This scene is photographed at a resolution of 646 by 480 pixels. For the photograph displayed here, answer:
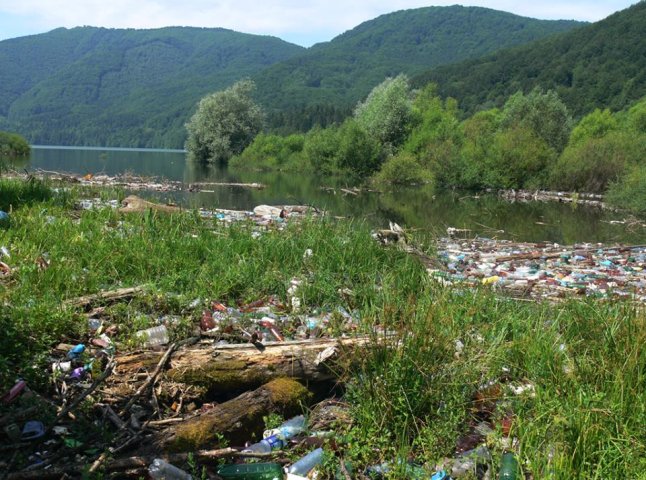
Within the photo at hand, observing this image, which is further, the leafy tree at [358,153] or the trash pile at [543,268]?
the leafy tree at [358,153]

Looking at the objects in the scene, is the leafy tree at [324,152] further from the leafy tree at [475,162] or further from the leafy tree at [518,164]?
the leafy tree at [518,164]

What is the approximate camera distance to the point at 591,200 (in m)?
33.1

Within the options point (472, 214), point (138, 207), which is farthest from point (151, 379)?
point (472, 214)

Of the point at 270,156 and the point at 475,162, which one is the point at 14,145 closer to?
the point at 270,156

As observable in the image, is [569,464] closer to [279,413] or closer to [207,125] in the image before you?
[279,413]

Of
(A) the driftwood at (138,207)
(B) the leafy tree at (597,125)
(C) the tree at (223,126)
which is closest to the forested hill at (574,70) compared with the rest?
(B) the leafy tree at (597,125)

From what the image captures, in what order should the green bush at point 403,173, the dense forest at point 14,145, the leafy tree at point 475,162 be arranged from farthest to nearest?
the dense forest at point 14,145
the green bush at point 403,173
the leafy tree at point 475,162

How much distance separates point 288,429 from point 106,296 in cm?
227

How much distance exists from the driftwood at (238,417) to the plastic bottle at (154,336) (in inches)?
32.5

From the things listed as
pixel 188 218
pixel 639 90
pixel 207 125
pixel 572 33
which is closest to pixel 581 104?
pixel 639 90

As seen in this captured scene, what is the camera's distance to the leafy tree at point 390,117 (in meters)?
53.2

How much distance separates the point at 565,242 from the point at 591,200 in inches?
766

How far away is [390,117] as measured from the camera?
176 ft

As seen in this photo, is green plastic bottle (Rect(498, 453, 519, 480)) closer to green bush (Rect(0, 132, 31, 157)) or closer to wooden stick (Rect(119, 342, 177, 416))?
wooden stick (Rect(119, 342, 177, 416))
